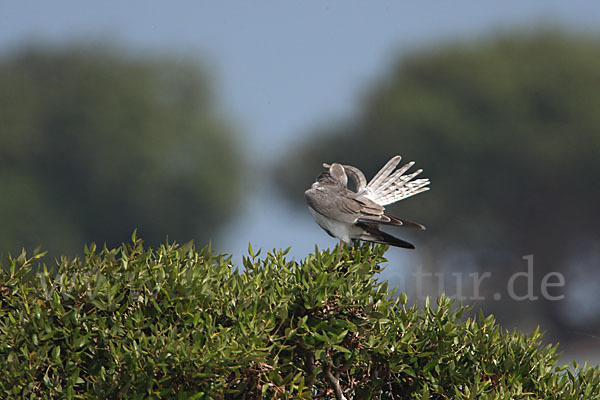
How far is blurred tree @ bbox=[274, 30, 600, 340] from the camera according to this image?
46656 mm

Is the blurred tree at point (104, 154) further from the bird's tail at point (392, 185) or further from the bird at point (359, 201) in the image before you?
the bird's tail at point (392, 185)

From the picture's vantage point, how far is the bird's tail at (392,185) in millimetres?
7320

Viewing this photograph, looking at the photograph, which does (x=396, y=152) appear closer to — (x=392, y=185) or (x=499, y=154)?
(x=499, y=154)

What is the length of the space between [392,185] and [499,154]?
42.2 metres

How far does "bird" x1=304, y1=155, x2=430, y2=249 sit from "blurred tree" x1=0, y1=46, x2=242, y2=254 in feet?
134

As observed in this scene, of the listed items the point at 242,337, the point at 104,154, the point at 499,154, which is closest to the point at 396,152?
the point at 499,154

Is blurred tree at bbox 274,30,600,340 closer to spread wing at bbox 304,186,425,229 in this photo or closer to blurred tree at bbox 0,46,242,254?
blurred tree at bbox 0,46,242,254

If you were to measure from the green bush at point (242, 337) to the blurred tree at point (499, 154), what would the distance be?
132ft

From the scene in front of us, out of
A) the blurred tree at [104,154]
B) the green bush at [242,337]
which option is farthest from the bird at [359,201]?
the blurred tree at [104,154]

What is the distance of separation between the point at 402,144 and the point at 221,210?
12312 millimetres

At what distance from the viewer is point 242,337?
5371 millimetres

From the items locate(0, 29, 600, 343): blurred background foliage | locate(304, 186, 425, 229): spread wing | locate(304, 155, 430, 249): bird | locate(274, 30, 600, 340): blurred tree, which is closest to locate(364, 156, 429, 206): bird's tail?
locate(304, 155, 430, 249): bird

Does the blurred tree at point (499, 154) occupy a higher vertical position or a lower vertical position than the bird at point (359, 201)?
higher

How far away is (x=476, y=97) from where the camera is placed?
51.3m
